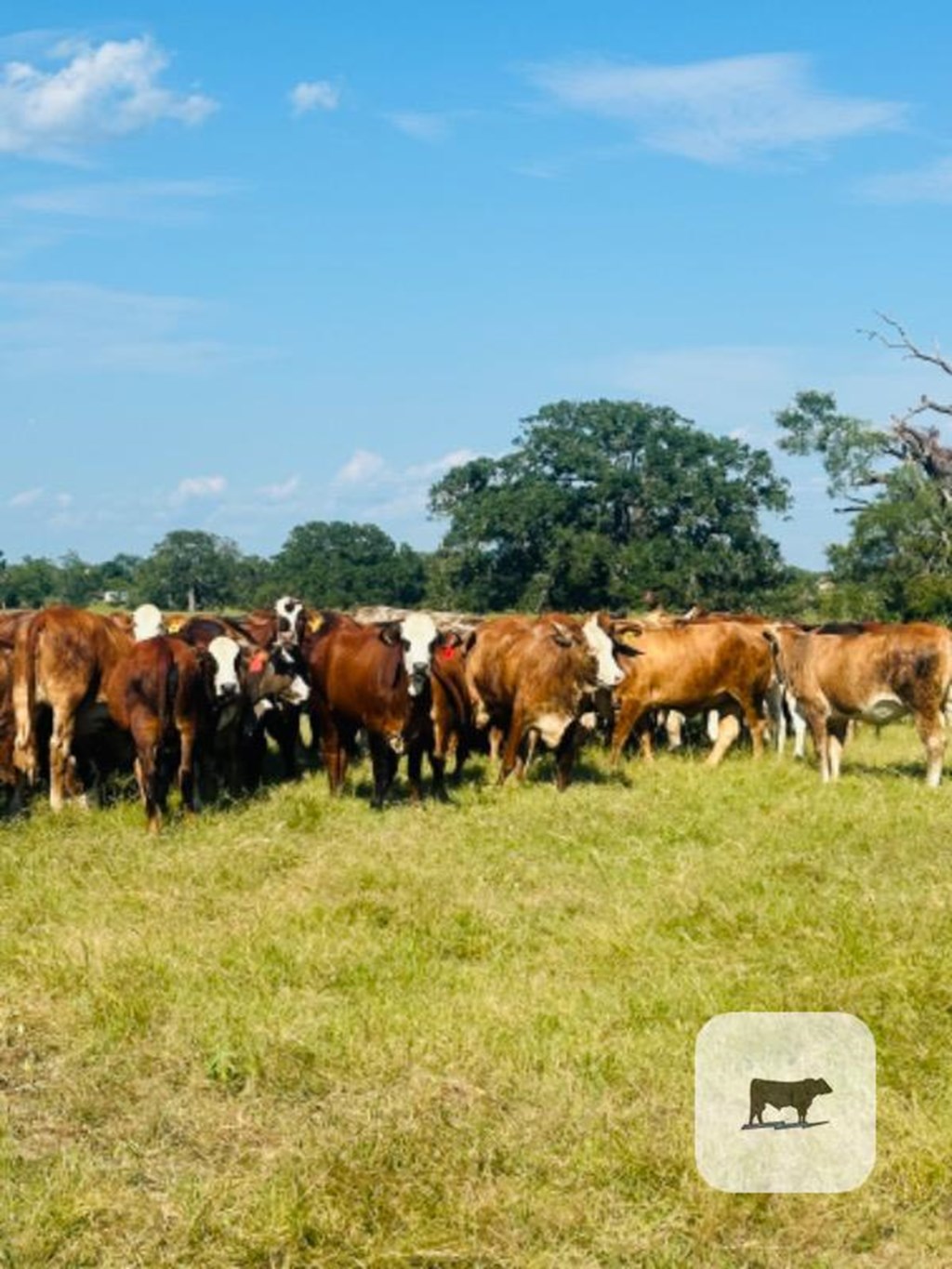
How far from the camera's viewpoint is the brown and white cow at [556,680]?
1376cm

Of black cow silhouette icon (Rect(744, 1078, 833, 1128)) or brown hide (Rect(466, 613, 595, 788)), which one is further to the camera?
brown hide (Rect(466, 613, 595, 788))

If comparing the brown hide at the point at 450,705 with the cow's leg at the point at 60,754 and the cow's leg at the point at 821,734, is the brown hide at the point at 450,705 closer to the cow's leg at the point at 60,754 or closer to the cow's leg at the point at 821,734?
the cow's leg at the point at 60,754

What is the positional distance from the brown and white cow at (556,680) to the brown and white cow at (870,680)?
2.16 meters

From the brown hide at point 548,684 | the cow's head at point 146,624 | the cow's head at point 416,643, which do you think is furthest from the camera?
the cow's head at point 146,624

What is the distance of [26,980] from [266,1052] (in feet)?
5.85

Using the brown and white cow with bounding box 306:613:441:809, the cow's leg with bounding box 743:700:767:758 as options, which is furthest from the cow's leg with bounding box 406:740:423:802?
the cow's leg with bounding box 743:700:767:758

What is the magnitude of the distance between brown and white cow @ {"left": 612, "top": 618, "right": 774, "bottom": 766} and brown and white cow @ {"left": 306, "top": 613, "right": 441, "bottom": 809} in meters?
3.22

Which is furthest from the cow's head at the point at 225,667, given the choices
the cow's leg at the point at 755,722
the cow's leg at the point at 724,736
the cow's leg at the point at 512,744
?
the cow's leg at the point at 755,722

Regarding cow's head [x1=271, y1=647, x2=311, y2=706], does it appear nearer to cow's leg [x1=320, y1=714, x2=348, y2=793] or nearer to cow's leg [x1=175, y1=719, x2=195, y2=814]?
cow's leg [x1=320, y1=714, x2=348, y2=793]

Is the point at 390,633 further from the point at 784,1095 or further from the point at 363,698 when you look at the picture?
the point at 784,1095

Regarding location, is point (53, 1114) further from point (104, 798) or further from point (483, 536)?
point (483, 536)

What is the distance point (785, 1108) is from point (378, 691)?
7.65 m

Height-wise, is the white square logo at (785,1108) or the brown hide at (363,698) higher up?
the brown hide at (363,698)

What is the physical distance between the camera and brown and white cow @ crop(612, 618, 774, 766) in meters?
15.9
